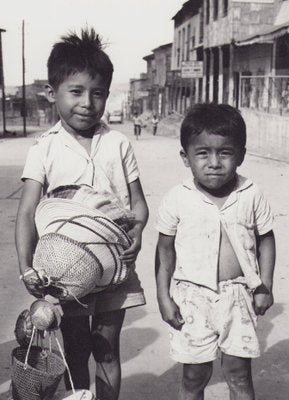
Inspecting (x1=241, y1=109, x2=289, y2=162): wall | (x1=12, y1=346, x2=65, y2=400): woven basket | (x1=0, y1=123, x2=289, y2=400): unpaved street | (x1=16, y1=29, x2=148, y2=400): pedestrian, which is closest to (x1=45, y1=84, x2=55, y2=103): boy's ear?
(x1=16, y1=29, x2=148, y2=400): pedestrian

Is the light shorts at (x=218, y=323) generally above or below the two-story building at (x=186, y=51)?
below

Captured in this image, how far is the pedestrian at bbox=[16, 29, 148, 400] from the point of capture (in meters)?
2.56

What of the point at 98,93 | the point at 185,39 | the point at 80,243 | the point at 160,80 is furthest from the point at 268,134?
the point at 160,80

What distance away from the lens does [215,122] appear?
2.53 meters

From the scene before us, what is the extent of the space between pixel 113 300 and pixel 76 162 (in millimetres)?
599

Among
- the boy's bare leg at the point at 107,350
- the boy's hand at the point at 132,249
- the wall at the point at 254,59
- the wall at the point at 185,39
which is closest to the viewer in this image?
the boy's hand at the point at 132,249

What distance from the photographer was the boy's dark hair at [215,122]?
2.52 metres

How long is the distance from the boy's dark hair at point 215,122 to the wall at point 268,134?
14501 millimetres

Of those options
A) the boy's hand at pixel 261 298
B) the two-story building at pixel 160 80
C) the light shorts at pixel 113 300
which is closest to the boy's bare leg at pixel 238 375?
the boy's hand at pixel 261 298

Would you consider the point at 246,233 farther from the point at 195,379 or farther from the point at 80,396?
the point at 80,396

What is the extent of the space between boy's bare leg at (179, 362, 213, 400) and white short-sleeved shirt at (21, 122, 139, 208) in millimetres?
801

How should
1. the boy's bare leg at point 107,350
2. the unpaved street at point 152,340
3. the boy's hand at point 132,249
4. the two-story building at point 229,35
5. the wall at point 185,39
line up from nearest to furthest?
the boy's hand at point 132,249 → the boy's bare leg at point 107,350 → the unpaved street at point 152,340 → the two-story building at point 229,35 → the wall at point 185,39

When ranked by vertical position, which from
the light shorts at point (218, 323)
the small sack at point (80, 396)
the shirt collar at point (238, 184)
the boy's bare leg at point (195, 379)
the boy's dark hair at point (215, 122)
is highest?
the boy's dark hair at point (215, 122)

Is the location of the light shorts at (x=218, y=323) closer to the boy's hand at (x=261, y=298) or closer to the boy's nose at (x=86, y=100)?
the boy's hand at (x=261, y=298)
